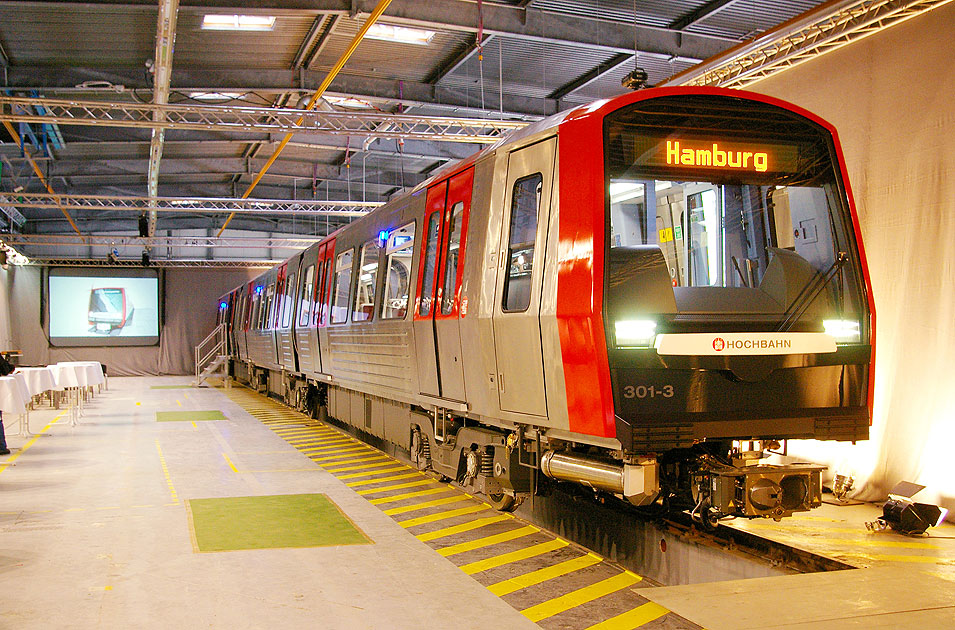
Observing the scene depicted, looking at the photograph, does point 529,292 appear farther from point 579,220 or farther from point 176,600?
point 176,600

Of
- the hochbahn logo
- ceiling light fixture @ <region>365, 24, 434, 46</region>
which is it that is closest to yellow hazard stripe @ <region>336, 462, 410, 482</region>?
the hochbahn logo

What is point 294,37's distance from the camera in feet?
42.7

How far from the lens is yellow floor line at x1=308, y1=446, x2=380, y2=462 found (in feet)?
37.8

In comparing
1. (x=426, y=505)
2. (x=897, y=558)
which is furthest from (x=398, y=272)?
(x=897, y=558)

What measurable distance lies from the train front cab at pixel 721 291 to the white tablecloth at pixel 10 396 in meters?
8.41

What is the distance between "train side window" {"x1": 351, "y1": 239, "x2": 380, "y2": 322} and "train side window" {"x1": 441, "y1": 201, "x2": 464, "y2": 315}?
257 centimetres

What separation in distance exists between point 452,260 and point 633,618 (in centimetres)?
365

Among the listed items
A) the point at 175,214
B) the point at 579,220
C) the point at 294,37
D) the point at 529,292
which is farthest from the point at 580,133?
the point at 175,214

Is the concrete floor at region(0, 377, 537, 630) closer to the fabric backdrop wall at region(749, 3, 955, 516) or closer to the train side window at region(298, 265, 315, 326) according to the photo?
the train side window at region(298, 265, 315, 326)

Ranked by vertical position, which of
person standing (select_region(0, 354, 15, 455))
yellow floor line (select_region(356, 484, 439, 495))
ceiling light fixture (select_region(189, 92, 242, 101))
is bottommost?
yellow floor line (select_region(356, 484, 439, 495))

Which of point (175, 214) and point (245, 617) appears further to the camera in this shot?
point (175, 214)

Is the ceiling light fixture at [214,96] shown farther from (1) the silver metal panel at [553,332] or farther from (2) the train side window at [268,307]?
(1) the silver metal panel at [553,332]

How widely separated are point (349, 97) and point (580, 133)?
1035cm

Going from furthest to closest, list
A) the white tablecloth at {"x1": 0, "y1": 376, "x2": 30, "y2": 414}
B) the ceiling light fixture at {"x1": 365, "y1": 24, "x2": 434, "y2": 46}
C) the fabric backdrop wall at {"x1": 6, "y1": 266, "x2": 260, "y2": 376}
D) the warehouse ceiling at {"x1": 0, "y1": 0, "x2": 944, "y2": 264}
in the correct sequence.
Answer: the fabric backdrop wall at {"x1": 6, "y1": 266, "x2": 260, "y2": 376} < the ceiling light fixture at {"x1": 365, "y1": 24, "x2": 434, "y2": 46} < the warehouse ceiling at {"x1": 0, "y1": 0, "x2": 944, "y2": 264} < the white tablecloth at {"x1": 0, "y1": 376, "x2": 30, "y2": 414}
